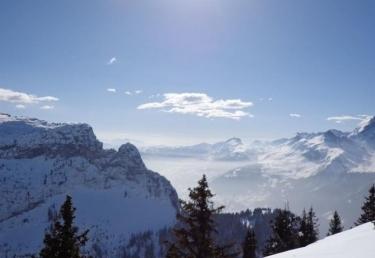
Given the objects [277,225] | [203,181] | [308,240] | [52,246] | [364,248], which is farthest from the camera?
[308,240]

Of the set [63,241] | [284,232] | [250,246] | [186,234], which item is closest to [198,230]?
[186,234]

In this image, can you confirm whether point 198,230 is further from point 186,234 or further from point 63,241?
point 63,241

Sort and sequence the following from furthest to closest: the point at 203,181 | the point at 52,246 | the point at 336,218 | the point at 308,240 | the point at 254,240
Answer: the point at 336,218
the point at 308,240
the point at 254,240
the point at 203,181
the point at 52,246

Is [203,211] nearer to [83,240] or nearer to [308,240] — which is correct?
[83,240]

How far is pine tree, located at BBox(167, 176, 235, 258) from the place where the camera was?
22.7 metres

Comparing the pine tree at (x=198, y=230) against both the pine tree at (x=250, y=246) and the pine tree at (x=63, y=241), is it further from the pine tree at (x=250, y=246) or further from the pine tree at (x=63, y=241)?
the pine tree at (x=250, y=246)

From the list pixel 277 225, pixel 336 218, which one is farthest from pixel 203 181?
pixel 336 218

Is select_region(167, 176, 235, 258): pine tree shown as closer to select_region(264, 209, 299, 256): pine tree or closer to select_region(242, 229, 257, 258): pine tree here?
select_region(264, 209, 299, 256): pine tree

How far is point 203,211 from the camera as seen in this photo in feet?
76.6

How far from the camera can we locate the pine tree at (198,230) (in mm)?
22734

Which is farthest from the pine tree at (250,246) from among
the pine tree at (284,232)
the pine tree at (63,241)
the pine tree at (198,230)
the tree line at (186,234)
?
the pine tree at (63,241)

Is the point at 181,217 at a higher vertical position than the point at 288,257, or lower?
higher

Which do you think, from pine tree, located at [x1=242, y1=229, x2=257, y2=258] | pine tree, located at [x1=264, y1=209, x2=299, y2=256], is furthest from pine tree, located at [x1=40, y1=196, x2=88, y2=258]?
pine tree, located at [x1=242, y1=229, x2=257, y2=258]

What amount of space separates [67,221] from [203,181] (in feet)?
24.9
